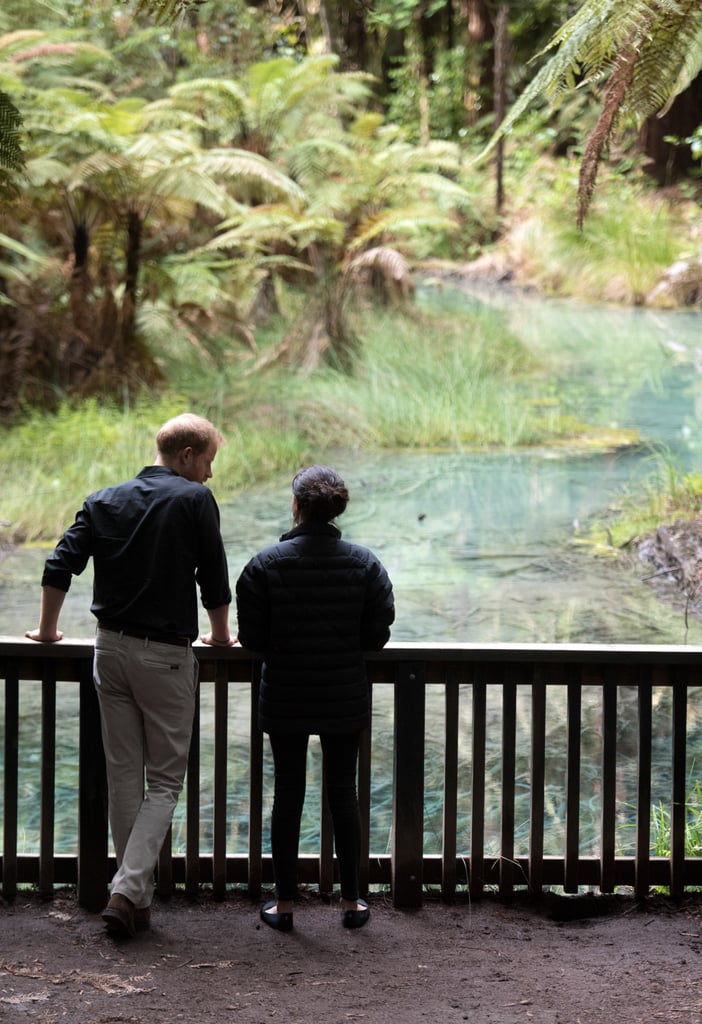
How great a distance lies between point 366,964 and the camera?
10.8 ft

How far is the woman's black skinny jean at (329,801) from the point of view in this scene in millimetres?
3463

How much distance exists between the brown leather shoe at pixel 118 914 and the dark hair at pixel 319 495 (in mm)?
1133

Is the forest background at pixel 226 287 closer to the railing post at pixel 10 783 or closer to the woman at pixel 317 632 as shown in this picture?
the railing post at pixel 10 783

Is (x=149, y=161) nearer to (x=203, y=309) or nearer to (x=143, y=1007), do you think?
(x=203, y=309)

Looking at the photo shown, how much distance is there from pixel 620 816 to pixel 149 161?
800 centimetres

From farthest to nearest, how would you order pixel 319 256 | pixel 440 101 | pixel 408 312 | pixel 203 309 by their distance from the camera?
pixel 440 101 < pixel 408 312 < pixel 319 256 < pixel 203 309

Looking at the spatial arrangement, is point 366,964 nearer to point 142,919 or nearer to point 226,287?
point 142,919

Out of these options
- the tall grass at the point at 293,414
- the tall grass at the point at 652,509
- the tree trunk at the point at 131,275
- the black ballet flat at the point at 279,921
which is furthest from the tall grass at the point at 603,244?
the black ballet flat at the point at 279,921

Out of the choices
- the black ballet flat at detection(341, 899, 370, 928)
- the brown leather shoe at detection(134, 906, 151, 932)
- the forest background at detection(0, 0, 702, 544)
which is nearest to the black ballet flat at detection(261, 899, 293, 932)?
the black ballet flat at detection(341, 899, 370, 928)

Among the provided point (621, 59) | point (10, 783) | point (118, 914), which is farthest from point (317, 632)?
point (621, 59)

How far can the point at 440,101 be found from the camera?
27.4 metres

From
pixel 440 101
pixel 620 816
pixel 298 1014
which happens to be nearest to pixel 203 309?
pixel 620 816

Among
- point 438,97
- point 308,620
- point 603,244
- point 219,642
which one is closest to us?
point 308,620

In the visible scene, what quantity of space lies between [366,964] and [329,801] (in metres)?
0.44
